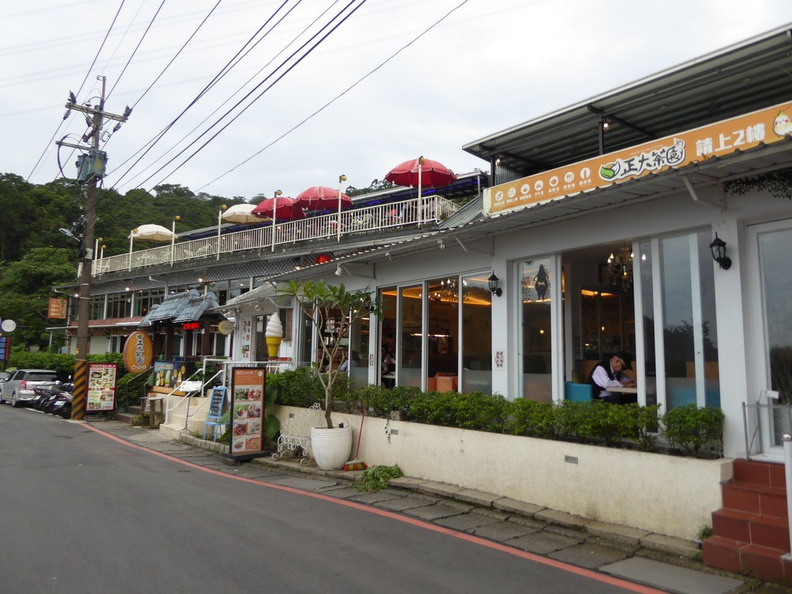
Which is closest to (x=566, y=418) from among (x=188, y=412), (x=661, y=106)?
(x=661, y=106)

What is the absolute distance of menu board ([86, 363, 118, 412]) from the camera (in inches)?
769

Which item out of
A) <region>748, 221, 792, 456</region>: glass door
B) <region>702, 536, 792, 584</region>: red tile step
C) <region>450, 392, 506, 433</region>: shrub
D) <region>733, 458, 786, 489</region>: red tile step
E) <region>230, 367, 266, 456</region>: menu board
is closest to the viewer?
<region>702, 536, 792, 584</region>: red tile step

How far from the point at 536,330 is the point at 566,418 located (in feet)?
6.52

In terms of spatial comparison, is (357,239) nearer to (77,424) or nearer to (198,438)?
(198,438)

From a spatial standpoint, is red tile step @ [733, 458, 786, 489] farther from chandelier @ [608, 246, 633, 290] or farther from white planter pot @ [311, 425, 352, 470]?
white planter pot @ [311, 425, 352, 470]

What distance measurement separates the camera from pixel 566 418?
→ 716 centimetres

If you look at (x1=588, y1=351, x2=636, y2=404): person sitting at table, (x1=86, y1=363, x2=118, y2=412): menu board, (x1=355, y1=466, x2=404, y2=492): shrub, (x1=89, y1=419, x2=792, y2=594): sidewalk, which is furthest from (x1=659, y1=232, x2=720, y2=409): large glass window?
(x1=86, y1=363, x2=118, y2=412): menu board

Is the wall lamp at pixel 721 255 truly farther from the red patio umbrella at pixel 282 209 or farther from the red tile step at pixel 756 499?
the red patio umbrella at pixel 282 209

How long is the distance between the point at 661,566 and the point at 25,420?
21.2m

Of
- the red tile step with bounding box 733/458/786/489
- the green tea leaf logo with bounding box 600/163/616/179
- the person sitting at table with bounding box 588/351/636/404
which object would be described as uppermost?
the green tea leaf logo with bounding box 600/163/616/179

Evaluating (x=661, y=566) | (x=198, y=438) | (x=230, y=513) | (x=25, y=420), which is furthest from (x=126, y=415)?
(x=661, y=566)

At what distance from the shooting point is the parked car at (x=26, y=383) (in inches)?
1009

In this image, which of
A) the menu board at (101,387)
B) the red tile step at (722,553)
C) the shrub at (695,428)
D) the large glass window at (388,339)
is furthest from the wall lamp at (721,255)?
the menu board at (101,387)

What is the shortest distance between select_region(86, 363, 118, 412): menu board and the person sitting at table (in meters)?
17.1
